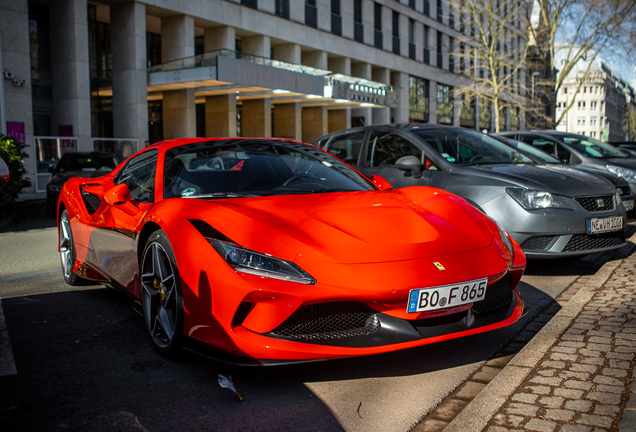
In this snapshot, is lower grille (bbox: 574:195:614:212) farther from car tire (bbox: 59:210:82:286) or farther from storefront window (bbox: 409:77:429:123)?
storefront window (bbox: 409:77:429:123)

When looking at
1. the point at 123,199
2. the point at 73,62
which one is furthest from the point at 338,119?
the point at 123,199

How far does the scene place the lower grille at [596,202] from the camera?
5.46 m

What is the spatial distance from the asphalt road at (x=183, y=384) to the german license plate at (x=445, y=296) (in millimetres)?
434

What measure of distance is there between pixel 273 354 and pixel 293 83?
24539 mm

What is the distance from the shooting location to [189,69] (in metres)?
23.1

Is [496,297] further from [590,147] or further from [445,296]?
[590,147]

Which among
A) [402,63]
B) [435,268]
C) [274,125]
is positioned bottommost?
[435,268]

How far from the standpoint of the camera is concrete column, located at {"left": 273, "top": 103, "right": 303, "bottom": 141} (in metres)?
32.2

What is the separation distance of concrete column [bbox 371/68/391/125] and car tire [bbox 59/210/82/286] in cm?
3416

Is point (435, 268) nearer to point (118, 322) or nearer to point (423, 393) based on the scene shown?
point (423, 393)

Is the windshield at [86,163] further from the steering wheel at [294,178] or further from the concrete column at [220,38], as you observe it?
the concrete column at [220,38]

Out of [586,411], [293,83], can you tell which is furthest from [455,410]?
[293,83]

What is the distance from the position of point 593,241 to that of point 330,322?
354cm

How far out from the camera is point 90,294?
5066 millimetres
